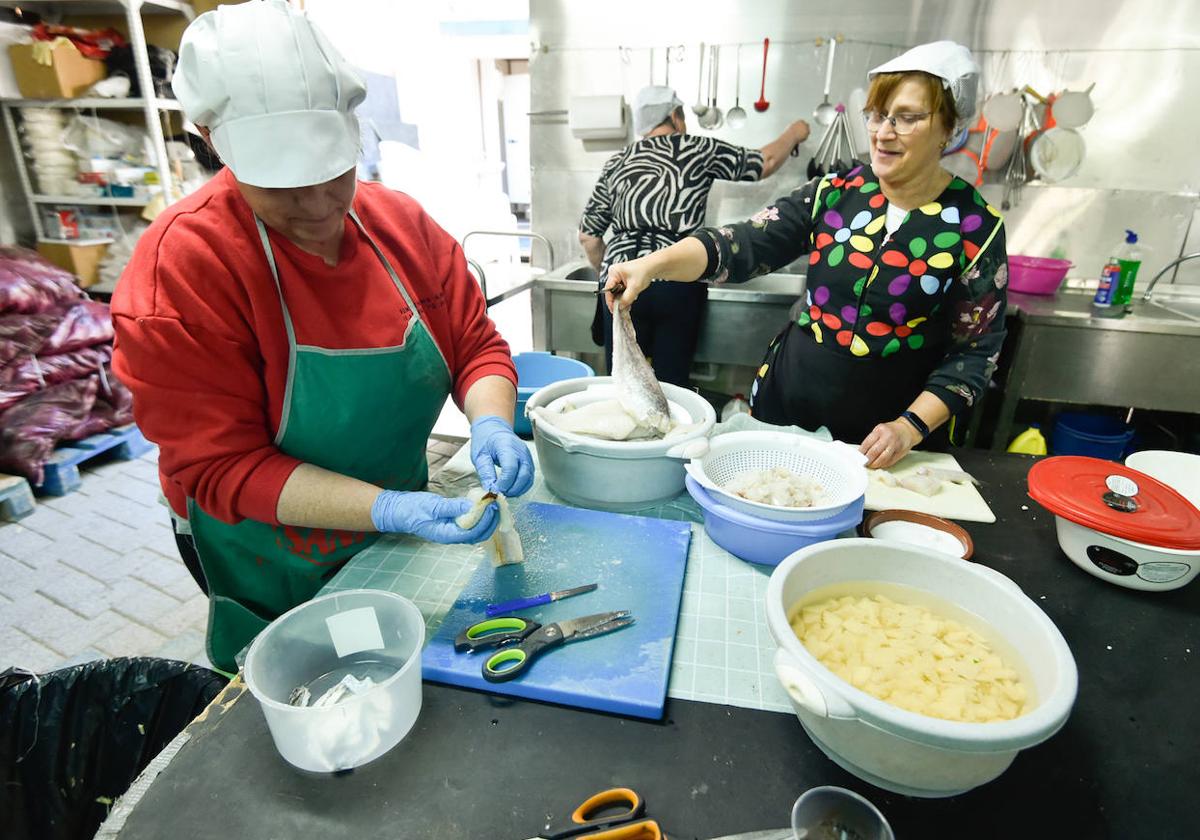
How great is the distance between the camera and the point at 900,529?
1367 mm

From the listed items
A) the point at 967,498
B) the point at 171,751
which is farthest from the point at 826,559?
the point at 171,751

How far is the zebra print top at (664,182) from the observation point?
3.14 meters

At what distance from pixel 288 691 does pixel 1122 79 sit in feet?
14.6

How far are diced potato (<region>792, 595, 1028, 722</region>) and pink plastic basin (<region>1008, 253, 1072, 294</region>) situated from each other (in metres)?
2.94

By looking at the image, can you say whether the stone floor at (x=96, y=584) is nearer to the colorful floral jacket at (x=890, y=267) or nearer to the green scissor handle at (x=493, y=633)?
the colorful floral jacket at (x=890, y=267)

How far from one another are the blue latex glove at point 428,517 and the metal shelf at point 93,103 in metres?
4.11

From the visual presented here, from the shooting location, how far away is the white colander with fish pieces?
4.17ft

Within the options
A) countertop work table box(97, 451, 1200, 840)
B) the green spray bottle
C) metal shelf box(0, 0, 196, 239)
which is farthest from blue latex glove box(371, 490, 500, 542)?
metal shelf box(0, 0, 196, 239)

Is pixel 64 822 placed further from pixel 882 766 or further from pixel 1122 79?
pixel 1122 79

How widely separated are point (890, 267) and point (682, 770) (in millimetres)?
1496

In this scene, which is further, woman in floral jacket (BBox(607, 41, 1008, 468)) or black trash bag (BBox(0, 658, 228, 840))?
woman in floral jacket (BBox(607, 41, 1008, 468))

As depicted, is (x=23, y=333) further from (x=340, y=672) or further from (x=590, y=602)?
(x=590, y=602)

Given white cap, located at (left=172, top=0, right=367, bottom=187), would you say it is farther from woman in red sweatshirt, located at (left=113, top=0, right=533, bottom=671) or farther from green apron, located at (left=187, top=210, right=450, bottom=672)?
green apron, located at (left=187, top=210, right=450, bottom=672)

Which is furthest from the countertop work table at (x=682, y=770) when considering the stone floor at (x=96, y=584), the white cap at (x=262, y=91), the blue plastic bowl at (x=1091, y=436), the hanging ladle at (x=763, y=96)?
the hanging ladle at (x=763, y=96)
